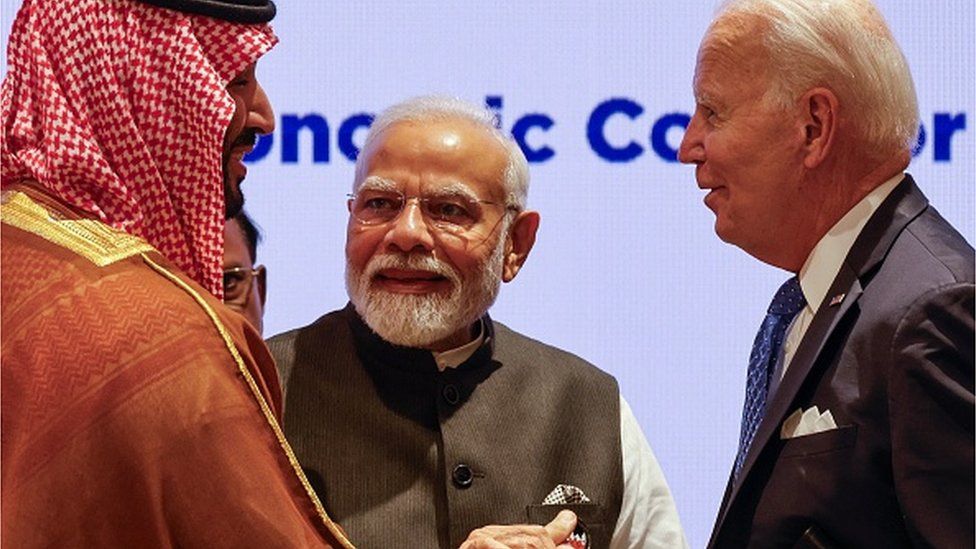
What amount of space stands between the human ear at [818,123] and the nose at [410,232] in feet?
3.31

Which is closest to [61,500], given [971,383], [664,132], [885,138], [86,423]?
[86,423]

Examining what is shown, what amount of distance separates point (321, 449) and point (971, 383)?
4.89 feet

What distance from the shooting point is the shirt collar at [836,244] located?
9.49ft

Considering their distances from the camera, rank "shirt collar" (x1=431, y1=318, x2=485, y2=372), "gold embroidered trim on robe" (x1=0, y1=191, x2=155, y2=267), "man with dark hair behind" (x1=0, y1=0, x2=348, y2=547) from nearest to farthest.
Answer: "man with dark hair behind" (x1=0, y1=0, x2=348, y2=547)
"gold embroidered trim on robe" (x1=0, y1=191, x2=155, y2=267)
"shirt collar" (x1=431, y1=318, x2=485, y2=372)

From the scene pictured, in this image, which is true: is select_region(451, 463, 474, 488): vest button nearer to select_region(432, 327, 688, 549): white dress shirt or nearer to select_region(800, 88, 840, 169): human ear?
select_region(432, 327, 688, 549): white dress shirt

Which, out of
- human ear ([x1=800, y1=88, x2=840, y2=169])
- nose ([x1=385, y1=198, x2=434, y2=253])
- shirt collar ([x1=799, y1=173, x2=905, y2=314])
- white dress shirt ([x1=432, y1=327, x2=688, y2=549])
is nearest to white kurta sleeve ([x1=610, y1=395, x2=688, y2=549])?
white dress shirt ([x1=432, y1=327, x2=688, y2=549])

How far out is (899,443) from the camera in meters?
2.53

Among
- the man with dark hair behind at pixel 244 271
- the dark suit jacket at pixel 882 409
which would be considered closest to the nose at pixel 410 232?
the dark suit jacket at pixel 882 409

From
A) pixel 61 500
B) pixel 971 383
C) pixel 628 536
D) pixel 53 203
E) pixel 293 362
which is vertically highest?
pixel 53 203

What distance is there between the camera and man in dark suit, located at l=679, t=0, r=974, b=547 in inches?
99.4

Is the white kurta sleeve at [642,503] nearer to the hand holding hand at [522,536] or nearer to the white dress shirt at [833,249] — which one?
the hand holding hand at [522,536]

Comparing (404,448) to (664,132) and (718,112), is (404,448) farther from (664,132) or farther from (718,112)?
(664,132)

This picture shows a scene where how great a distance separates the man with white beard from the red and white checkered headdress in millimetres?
927

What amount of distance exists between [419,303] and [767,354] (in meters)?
0.86
